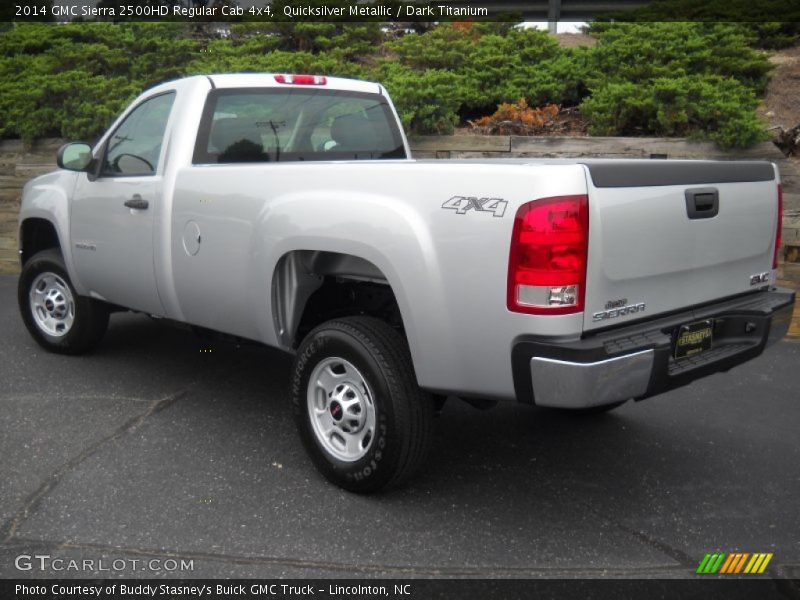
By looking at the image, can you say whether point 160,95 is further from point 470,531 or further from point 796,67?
point 796,67

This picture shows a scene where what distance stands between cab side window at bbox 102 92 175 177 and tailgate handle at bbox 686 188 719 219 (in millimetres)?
3039

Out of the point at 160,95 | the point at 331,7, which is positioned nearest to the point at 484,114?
the point at 331,7

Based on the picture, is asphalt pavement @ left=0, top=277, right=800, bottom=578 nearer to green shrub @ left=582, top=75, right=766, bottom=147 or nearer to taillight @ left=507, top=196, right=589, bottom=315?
taillight @ left=507, top=196, right=589, bottom=315

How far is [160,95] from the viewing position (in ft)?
16.3

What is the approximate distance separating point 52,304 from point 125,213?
1.49m

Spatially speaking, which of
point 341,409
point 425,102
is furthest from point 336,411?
point 425,102

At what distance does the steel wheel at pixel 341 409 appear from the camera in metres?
3.63

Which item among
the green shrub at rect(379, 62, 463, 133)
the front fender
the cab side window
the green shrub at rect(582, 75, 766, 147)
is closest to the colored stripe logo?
the cab side window

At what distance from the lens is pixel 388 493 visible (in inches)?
148

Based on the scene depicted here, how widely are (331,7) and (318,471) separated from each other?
360 inches

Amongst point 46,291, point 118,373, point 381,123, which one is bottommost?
point 118,373

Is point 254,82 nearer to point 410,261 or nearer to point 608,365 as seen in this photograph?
point 410,261

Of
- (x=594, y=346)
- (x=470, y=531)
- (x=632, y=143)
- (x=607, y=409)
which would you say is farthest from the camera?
(x=632, y=143)

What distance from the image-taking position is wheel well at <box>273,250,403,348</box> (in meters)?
3.80
